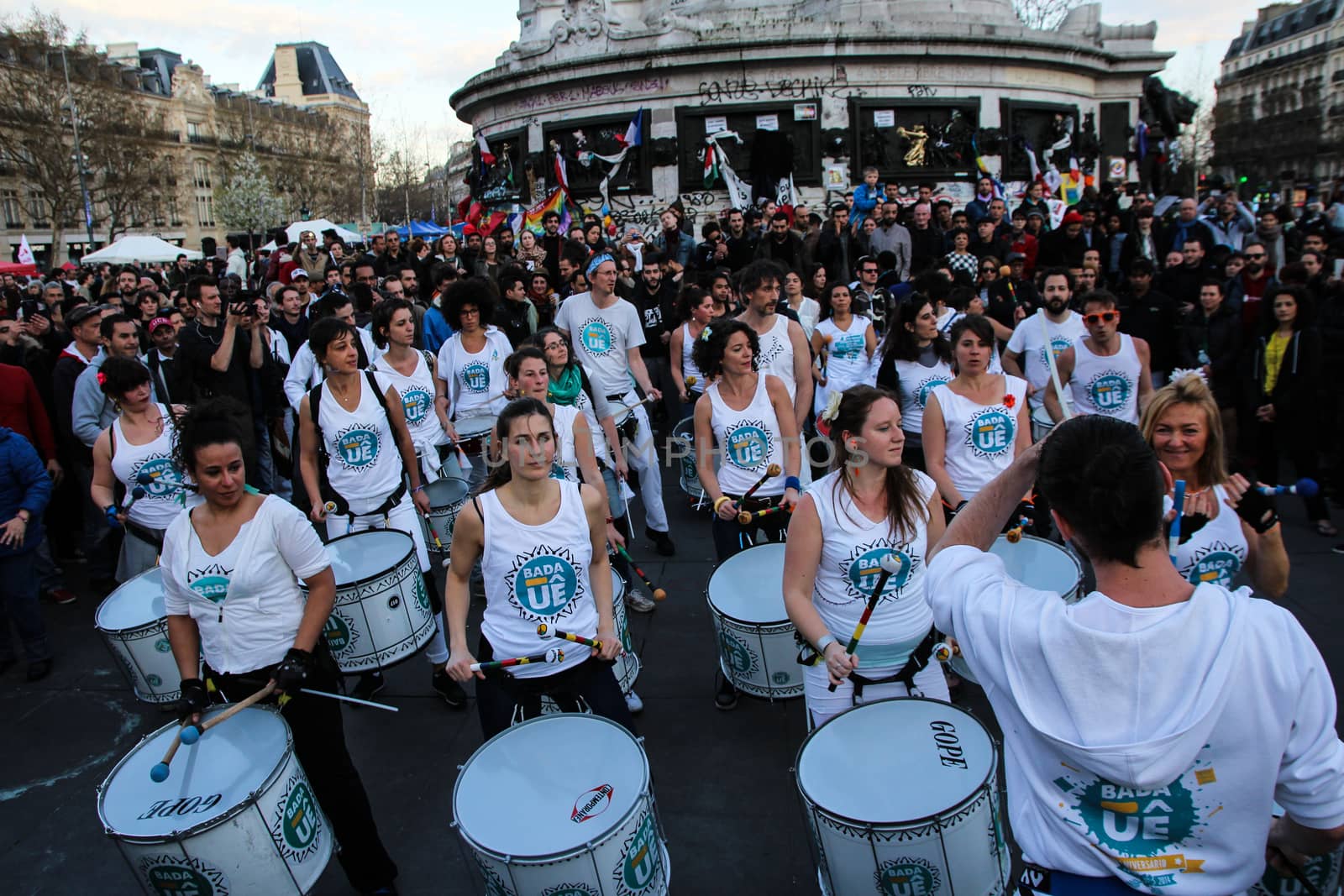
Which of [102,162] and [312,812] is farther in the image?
[102,162]

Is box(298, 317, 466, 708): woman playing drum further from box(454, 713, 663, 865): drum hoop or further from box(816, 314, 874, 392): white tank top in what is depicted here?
box(816, 314, 874, 392): white tank top

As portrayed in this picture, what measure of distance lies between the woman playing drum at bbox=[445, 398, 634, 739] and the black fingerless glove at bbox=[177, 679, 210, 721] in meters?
0.87

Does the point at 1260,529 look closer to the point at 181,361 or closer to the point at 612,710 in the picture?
the point at 612,710

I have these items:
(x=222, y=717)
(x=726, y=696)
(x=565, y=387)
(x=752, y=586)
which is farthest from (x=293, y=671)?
(x=565, y=387)

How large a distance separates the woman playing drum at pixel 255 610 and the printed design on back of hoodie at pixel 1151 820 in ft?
8.47

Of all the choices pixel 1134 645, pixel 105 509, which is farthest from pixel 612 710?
pixel 105 509

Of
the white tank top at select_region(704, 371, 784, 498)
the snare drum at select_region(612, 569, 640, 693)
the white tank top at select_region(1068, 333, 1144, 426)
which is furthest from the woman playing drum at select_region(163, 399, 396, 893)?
the white tank top at select_region(1068, 333, 1144, 426)

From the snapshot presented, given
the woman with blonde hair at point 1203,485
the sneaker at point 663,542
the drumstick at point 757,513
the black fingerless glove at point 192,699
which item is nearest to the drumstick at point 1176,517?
the woman with blonde hair at point 1203,485

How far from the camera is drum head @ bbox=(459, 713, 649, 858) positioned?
2539 mm

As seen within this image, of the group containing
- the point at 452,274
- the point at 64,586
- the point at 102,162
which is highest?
the point at 102,162

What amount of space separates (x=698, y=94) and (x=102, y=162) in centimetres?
3886

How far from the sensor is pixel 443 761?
168 inches

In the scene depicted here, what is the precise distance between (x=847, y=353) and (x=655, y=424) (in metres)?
3.33

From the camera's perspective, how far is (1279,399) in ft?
23.2
